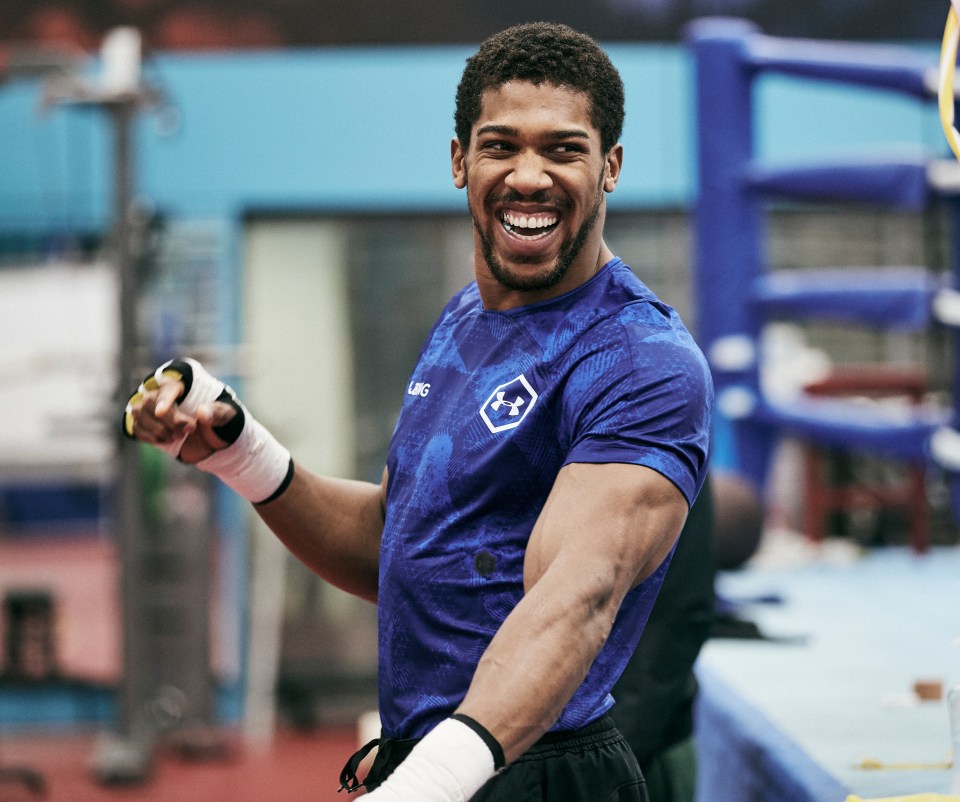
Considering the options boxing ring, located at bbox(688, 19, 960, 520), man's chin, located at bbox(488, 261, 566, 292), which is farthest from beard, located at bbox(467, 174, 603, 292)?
boxing ring, located at bbox(688, 19, 960, 520)

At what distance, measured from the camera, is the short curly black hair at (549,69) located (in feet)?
3.97

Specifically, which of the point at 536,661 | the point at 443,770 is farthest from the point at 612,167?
the point at 443,770

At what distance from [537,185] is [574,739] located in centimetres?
51

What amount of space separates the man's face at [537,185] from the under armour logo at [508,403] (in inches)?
4.3

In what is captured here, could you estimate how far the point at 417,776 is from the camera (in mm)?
981

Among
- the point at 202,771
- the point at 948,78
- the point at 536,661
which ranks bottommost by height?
the point at 202,771

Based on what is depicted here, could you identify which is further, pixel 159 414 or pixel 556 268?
pixel 159 414

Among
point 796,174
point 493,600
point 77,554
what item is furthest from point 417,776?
point 77,554

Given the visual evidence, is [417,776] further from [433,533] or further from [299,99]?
[299,99]

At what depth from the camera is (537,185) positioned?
1198 mm

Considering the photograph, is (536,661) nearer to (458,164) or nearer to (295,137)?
(458,164)

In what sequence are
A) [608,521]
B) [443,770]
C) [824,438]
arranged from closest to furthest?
[443,770], [608,521], [824,438]

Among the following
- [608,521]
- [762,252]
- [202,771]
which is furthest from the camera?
[202,771]

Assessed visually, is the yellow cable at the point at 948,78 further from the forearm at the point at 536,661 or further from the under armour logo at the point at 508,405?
the forearm at the point at 536,661
